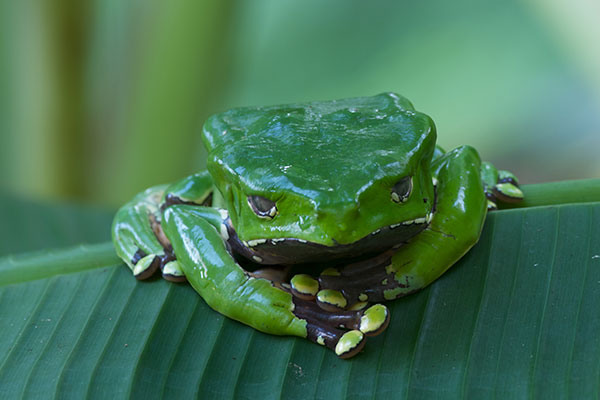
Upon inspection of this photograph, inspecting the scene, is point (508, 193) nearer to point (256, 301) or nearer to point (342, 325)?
point (342, 325)

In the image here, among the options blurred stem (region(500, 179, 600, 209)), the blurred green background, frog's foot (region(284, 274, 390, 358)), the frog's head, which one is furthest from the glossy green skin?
the blurred green background

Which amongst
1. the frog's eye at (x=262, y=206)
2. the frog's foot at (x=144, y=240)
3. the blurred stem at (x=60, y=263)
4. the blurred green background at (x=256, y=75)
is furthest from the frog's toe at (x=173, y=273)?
the blurred green background at (x=256, y=75)

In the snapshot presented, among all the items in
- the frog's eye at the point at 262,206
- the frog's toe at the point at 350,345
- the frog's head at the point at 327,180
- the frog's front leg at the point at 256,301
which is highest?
the frog's head at the point at 327,180

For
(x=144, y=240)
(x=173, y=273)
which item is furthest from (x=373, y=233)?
(x=144, y=240)

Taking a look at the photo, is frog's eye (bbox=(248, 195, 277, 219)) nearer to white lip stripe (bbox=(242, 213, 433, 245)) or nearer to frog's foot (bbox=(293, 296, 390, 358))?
white lip stripe (bbox=(242, 213, 433, 245))

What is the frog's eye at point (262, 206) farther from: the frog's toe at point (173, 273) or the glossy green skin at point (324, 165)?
the frog's toe at point (173, 273)

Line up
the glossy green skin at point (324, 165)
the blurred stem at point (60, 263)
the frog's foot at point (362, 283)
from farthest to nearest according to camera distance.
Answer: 1. the blurred stem at point (60, 263)
2. the frog's foot at point (362, 283)
3. the glossy green skin at point (324, 165)
